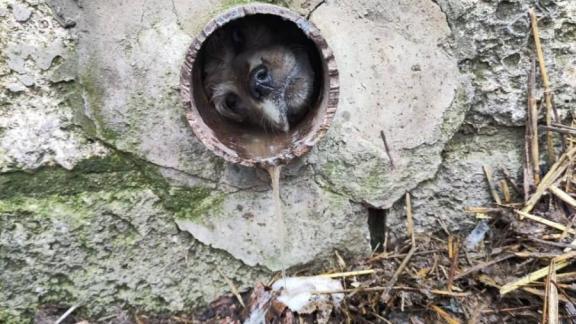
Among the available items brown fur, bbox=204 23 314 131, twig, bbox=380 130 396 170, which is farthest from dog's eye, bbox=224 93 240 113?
twig, bbox=380 130 396 170

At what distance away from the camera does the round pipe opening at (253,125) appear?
54.8 inches

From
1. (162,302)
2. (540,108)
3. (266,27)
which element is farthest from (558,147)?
(162,302)

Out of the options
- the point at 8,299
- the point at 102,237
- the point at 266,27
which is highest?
the point at 266,27

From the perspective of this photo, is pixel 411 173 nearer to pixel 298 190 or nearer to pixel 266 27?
pixel 298 190

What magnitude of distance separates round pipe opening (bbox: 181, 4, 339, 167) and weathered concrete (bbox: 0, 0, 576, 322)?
0.09 meters

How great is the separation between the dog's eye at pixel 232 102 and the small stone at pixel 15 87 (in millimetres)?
585

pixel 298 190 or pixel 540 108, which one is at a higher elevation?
pixel 540 108

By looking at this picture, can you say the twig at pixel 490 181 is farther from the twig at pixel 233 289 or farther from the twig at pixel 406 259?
the twig at pixel 233 289

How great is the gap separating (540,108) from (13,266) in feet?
5.42

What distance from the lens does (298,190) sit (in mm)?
1727

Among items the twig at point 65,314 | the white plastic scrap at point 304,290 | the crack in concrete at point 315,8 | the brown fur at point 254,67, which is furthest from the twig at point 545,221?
the twig at point 65,314

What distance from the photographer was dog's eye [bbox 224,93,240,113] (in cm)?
172

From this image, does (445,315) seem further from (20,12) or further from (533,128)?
(20,12)

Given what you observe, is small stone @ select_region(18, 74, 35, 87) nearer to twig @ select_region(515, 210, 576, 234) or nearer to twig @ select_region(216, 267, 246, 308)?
twig @ select_region(216, 267, 246, 308)
